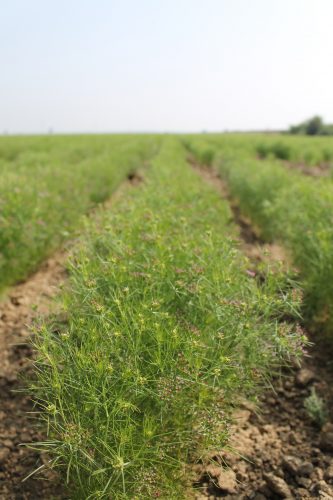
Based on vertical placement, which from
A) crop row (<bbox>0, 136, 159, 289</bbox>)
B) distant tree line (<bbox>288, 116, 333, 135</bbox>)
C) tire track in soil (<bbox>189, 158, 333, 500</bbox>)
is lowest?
distant tree line (<bbox>288, 116, 333, 135</bbox>)

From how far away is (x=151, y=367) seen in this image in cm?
253

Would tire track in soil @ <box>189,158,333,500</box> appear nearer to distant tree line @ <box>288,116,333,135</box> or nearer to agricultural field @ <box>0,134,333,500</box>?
agricultural field @ <box>0,134,333,500</box>

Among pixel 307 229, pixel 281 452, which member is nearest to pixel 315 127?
pixel 307 229

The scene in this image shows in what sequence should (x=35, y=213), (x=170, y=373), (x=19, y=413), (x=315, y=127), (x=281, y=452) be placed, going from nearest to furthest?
(x=170, y=373) < (x=281, y=452) < (x=19, y=413) < (x=35, y=213) < (x=315, y=127)

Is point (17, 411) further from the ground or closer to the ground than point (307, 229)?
closer to the ground

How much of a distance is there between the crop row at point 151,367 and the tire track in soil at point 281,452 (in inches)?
9.2

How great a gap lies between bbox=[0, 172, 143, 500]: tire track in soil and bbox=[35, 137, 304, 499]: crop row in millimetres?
217

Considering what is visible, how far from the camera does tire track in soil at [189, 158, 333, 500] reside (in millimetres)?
2941

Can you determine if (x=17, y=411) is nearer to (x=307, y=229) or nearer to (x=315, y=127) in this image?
(x=307, y=229)

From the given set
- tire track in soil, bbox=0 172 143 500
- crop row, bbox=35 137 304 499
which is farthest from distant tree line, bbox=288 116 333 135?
crop row, bbox=35 137 304 499

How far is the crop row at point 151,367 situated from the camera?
228 centimetres

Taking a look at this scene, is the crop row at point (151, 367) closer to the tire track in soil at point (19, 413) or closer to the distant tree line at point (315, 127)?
the tire track in soil at point (19, 413)

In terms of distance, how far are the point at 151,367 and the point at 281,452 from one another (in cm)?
148

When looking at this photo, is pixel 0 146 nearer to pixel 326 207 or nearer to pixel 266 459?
pixel 326 207
